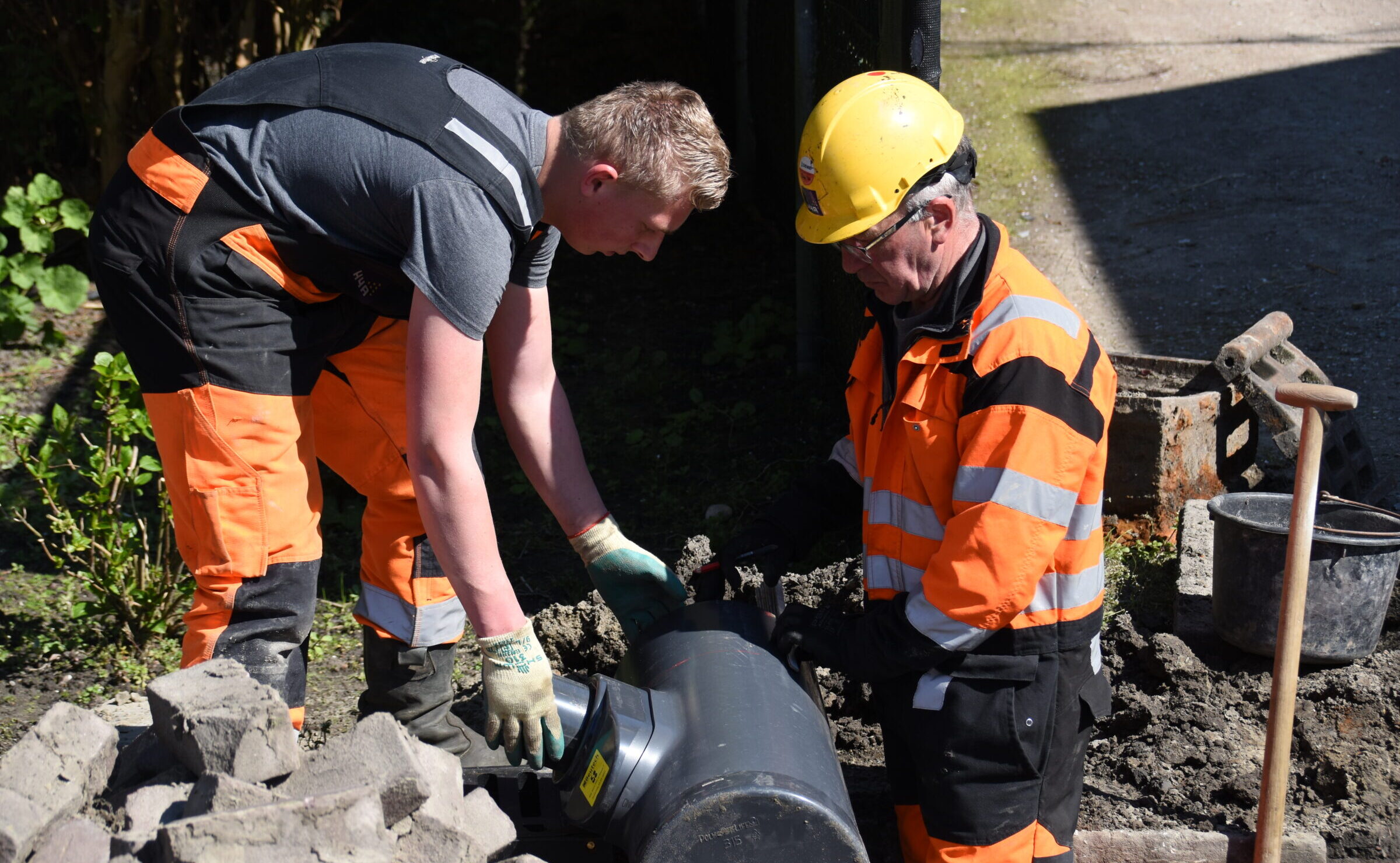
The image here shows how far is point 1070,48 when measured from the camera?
31.4ft

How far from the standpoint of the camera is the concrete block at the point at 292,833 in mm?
1758

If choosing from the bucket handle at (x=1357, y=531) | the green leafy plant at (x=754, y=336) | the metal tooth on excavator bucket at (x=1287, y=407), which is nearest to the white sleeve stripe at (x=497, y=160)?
the bucket handle at (x=1357, y=531)

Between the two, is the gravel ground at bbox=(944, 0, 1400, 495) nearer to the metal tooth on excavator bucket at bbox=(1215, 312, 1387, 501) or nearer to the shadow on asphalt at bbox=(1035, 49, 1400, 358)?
the shadow on asphalt at bbox=(1035, 49, 1400, 358)

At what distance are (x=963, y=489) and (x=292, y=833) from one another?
4.13ft

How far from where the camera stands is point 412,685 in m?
2.86

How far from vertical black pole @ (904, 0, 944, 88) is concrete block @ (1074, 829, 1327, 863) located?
1998 millimetres

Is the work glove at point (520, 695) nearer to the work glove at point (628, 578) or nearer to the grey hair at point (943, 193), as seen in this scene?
the work glove at point (628, 578)

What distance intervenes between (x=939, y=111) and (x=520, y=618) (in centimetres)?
126

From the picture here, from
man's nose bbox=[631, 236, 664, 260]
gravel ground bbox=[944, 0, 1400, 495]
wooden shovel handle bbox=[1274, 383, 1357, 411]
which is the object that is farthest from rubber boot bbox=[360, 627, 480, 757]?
gravel ground bbox=[944, 0, 1400, 495]

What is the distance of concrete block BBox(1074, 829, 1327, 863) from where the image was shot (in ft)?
8.59

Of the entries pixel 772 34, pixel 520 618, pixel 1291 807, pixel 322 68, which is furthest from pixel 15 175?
pixel 1291 807

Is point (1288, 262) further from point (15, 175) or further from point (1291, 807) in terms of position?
point (15, 175)

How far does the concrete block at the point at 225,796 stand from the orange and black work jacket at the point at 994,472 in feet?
3.84

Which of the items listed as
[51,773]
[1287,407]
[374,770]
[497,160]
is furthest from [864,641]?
[1287,407]
